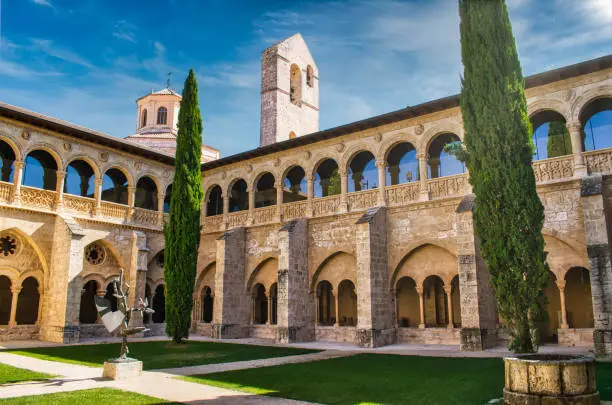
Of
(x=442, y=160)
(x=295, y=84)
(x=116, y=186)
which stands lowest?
(x=442, y=160)

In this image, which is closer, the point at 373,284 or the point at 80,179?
the point at 373,284

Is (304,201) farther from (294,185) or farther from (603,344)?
(603,344)

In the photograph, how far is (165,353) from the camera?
47.0 ft

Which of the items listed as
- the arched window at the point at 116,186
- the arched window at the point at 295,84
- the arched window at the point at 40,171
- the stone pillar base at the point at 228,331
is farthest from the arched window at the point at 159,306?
the arched window at the point at 295,84

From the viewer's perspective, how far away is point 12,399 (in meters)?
7.09

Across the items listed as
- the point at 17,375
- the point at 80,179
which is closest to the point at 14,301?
the point at 80,179

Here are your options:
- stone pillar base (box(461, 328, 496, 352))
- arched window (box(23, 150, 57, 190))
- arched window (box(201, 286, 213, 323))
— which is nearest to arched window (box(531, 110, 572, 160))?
stone pillar base (box(461, 328, 496, 352))

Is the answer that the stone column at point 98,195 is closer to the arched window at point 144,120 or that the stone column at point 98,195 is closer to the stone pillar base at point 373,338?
the stone pillar base at point 373,338

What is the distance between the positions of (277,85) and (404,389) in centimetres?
2262

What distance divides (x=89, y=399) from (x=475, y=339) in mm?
10432

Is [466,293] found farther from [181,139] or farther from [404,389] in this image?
[181,139]

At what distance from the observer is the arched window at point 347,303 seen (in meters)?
22.0

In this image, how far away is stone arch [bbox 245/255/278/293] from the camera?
821 inches

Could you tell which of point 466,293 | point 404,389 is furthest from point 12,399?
point 466,293
